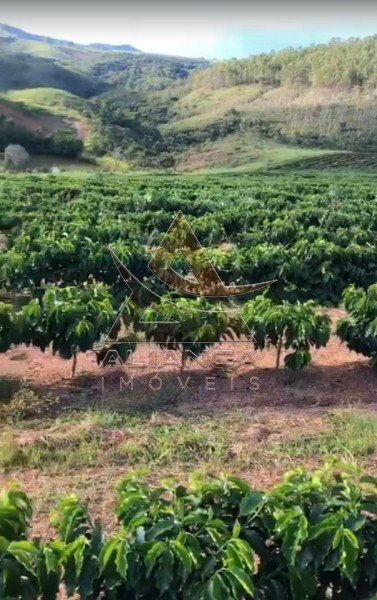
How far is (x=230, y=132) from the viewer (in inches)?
3728

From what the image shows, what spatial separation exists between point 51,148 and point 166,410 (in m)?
69.0

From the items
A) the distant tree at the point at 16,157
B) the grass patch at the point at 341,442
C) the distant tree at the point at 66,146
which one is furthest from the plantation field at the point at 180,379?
the distant tree at the point at 66,146

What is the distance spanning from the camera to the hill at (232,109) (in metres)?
84.0

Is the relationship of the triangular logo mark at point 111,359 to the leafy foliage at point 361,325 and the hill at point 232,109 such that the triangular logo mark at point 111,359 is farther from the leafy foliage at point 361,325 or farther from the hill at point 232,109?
the hill at point 232,109

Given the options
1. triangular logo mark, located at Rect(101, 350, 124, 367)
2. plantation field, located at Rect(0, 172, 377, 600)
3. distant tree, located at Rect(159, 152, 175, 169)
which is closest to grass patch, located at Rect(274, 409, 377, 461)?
plantation field, located at Rect(0, 172, 377, 600)

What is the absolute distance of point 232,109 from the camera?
107250 mm

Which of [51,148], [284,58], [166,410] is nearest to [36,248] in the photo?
[166,410]

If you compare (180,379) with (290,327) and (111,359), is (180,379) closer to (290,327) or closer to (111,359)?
(111,359)

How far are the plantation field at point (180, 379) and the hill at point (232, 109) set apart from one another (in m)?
61.7

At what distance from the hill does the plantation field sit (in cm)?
6166

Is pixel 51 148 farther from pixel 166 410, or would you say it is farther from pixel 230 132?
pixel 166 410

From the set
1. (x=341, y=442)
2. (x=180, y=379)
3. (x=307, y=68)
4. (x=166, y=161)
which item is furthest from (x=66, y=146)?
(x=341, y=442)

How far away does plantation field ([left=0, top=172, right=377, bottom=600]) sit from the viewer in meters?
5.75

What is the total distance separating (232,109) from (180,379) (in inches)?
4107
